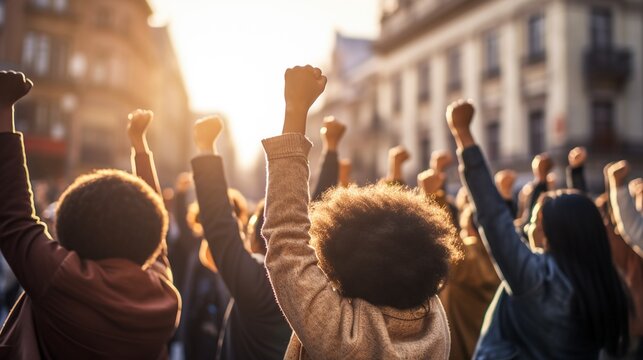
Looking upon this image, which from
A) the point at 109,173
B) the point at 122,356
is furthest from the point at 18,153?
the point at 122,356

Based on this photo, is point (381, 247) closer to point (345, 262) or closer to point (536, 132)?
point (345, 262)

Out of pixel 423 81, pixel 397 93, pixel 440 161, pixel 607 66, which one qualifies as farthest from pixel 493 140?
pixel 440 161

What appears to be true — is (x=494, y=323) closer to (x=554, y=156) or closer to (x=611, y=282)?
(x=611, y=282)

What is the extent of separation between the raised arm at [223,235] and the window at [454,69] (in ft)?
82.7

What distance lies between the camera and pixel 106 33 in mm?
33281

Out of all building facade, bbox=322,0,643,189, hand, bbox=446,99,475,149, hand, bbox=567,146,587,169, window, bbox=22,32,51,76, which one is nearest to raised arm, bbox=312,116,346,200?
hand, bbox=446,99,475,149

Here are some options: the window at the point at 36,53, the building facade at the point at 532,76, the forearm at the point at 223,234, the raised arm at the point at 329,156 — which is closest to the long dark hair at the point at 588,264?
the raised arm at the point at 329,156

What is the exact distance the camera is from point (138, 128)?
9.16 feet

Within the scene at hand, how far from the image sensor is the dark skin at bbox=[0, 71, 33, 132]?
1896 mm

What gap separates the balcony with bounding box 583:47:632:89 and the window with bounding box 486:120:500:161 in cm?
440

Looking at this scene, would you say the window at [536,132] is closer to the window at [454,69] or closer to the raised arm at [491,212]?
the window at [454,69]

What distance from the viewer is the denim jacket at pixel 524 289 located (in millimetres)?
2449

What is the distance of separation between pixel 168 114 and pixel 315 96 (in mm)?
57308

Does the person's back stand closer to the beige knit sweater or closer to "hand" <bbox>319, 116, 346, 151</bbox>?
the beige knit sweater
